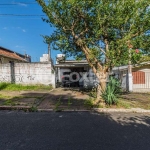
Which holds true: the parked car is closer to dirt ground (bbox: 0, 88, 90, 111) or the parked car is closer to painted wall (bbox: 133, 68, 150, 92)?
painted wall (bbox: 133, 68, 150, 92)

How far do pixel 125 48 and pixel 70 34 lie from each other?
3.39 m

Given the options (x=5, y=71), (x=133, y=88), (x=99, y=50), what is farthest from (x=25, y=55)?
(x=99, y=50)

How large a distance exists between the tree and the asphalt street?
3.22 m

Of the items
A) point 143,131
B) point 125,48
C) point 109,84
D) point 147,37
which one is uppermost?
point 147,37

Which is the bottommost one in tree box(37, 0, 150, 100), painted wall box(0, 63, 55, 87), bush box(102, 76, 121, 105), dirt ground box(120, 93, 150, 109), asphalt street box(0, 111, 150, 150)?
dirt ground box(120, 93, 150, 109)

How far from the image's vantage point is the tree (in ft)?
25.6

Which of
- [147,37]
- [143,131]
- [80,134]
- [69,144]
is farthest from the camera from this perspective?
[147,37]

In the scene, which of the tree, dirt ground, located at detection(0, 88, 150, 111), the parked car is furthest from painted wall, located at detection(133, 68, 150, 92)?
the tree

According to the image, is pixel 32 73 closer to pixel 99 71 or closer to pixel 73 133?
pixel 99 71

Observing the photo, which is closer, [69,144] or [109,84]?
[69,144]

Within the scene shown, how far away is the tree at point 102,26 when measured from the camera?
7.79 metres

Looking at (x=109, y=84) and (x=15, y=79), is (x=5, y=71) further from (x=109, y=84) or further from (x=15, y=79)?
(x=109, y=84)

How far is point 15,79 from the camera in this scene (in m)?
16.0

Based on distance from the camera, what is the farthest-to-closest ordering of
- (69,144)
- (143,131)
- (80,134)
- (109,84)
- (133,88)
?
1. (133,88)
2. (109,84)
3. (143,131)
4. (80,134)
5. (69,144)
